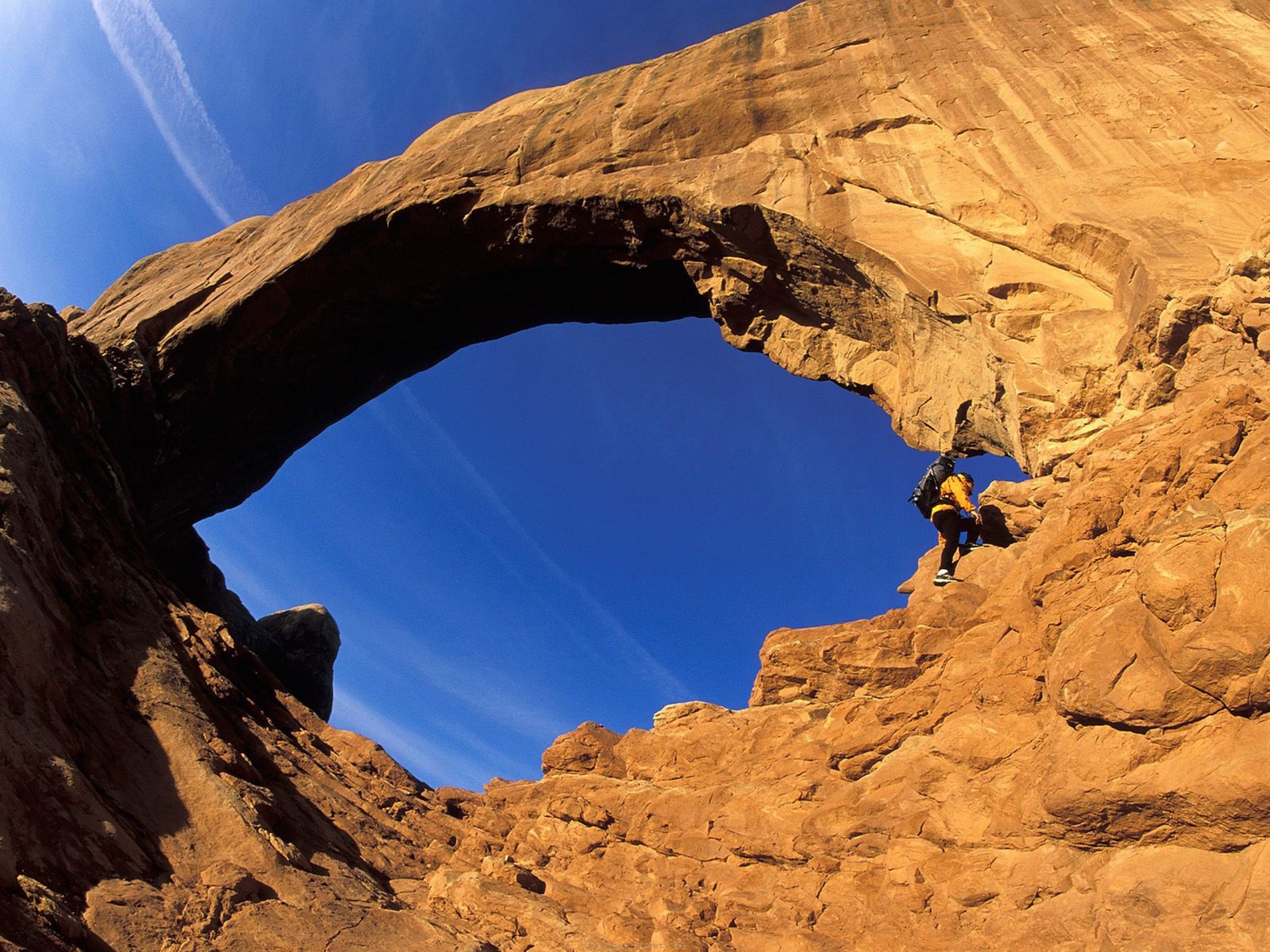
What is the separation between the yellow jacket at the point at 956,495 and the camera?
1220cm

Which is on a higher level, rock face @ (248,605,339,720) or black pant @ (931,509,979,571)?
black pant @ (931,509,979,571)

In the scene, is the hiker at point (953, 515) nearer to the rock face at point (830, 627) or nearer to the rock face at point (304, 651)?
the rock face at point (830, 627)

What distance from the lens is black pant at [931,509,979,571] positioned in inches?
477

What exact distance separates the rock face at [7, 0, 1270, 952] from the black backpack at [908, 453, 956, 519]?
1.54 ft

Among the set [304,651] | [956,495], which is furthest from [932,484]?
[304,651]

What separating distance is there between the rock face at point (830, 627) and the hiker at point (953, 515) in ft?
1.34

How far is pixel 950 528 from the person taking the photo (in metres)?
12.2

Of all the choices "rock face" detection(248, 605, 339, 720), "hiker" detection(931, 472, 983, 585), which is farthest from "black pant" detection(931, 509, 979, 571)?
"rock face" detection(248, 605, 339, 720)

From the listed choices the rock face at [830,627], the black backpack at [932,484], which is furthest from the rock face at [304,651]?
the black backpack at [932,484]

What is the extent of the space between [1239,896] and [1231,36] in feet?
42.5

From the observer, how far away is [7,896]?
21.2 feet

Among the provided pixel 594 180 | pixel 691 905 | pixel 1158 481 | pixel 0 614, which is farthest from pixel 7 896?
pixel 594 180

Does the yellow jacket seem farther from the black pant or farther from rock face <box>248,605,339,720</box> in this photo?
rock face <box>248,605,339,720</box>

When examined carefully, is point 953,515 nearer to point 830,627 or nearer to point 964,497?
point 964,497
